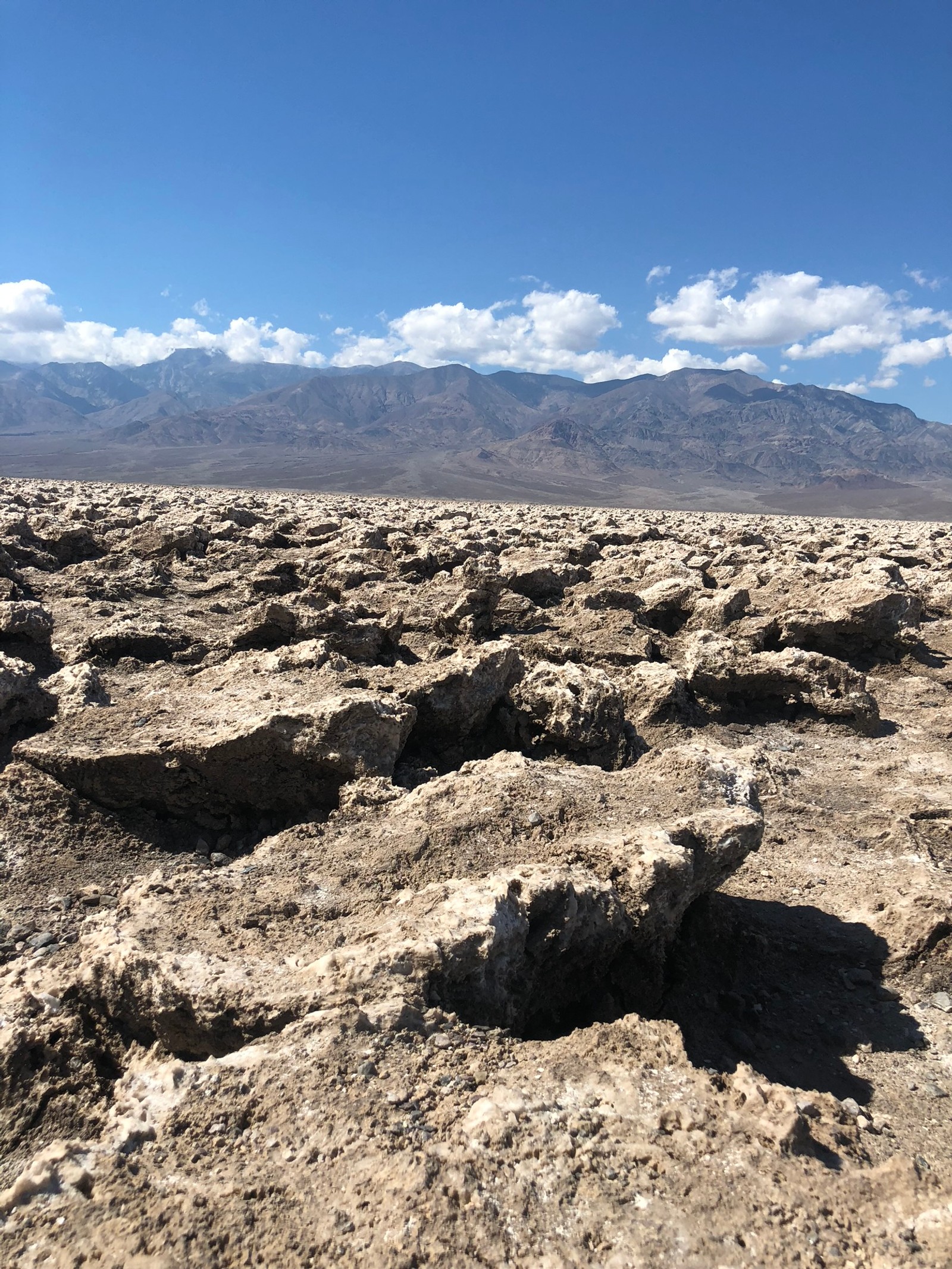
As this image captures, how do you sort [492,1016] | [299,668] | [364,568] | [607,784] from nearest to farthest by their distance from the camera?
1. [492,1016]
2. [607,784]
3. [299,668]
4. [364,568]

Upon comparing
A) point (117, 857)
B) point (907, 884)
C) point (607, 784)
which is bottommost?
point (117, 857)

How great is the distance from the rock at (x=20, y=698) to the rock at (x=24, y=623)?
1999 millimetres

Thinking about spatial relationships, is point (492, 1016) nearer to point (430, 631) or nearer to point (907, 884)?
point (907, 884)

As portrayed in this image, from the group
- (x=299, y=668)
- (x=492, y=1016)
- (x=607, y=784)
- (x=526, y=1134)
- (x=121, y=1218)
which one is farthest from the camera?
(x=299, y=668)

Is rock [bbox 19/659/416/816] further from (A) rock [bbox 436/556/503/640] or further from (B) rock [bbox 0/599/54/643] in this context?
(A) rock [bbox 436/556/503/640]

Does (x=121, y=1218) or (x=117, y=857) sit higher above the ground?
(x=121, y=1218)

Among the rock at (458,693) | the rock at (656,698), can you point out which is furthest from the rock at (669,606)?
the rock at (458,693)

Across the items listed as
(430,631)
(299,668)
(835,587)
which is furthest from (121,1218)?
(835,587)

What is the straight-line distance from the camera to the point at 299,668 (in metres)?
5.92

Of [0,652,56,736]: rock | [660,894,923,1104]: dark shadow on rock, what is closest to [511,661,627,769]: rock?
[660,894,923,1104]: dark shadow on rock

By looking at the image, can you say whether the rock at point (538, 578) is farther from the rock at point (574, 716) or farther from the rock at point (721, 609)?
the rock at point (574, 716)

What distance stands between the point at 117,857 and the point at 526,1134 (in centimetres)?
330

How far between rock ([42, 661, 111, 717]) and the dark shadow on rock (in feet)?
14.8

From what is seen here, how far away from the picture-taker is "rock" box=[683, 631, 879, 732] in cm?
722
